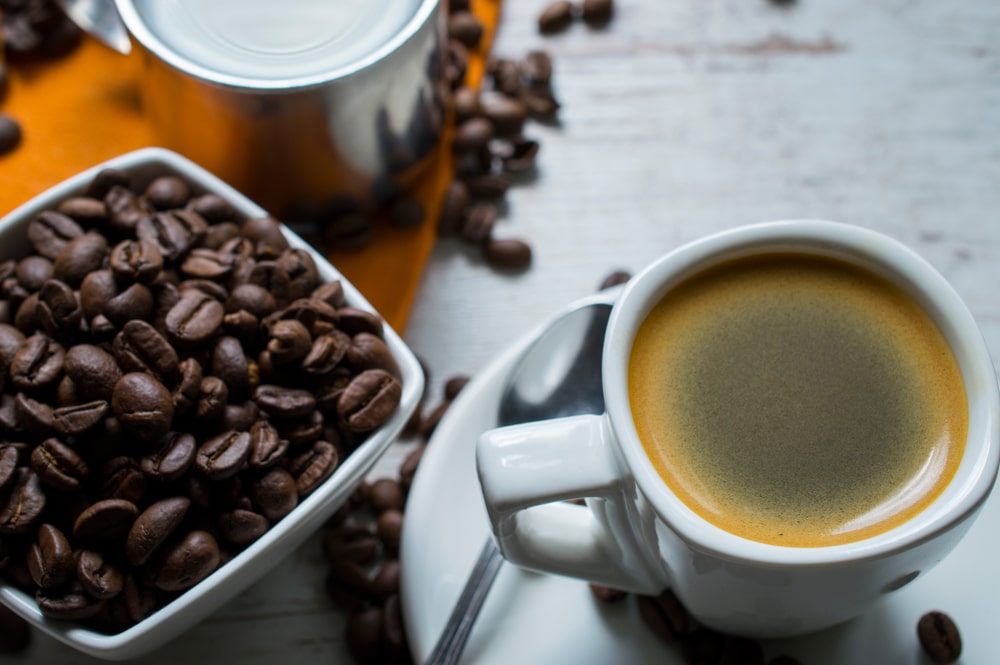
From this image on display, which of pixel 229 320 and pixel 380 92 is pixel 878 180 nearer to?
pixel 380 92

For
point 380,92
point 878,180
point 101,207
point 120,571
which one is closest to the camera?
point 120,571

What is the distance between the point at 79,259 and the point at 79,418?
0.19 meters

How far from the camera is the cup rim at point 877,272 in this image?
773 mm

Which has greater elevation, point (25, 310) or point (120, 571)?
point (25, 310)

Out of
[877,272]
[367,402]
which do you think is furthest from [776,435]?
[367,402]

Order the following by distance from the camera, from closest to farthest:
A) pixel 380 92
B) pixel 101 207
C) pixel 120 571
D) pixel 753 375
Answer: pixel 753 375
pixel 120 571
pixel 101 207
pixel 380 92

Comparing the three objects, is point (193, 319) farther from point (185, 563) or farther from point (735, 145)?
point (735, 145)

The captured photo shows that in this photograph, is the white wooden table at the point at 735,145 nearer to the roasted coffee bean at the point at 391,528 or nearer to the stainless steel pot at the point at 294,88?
the roasted coffee bean at the point at 391,528

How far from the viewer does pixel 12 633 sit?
1181mm

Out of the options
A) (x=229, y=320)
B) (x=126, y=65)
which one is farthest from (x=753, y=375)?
(x=126, y=65)

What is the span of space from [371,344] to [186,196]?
0.31 metres

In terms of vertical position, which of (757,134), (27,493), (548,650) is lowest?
(548,650)

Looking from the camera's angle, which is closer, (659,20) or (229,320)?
(229,320)

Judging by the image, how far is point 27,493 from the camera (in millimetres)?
996
